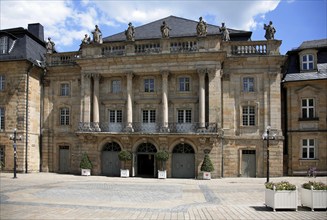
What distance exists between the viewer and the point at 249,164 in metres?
28.5

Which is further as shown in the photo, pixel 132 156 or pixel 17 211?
pixel 132 156

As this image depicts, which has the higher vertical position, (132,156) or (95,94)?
(95,94)

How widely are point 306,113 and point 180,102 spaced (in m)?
11.3

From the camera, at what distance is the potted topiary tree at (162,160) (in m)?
27.3

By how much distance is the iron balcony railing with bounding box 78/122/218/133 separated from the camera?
90.5 feet

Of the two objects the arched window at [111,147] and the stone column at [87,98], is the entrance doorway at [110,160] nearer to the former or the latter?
the arched window at [111,147]

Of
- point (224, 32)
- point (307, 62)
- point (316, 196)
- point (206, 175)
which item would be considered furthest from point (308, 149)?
point (316, 196)

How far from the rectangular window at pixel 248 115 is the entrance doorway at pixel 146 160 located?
8462 millimetres

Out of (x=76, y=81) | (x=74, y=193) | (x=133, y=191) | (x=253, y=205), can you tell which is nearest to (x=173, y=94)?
(x=76, y=81)

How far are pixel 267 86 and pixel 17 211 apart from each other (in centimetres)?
2248

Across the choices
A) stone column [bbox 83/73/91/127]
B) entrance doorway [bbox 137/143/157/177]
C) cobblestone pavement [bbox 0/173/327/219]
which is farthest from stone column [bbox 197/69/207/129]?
stone column [bbox 83/73/91/127]

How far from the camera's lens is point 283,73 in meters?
30.8

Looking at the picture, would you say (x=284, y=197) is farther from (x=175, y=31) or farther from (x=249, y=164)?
(x=175, y=31)

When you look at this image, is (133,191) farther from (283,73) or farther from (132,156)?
(283,73)
